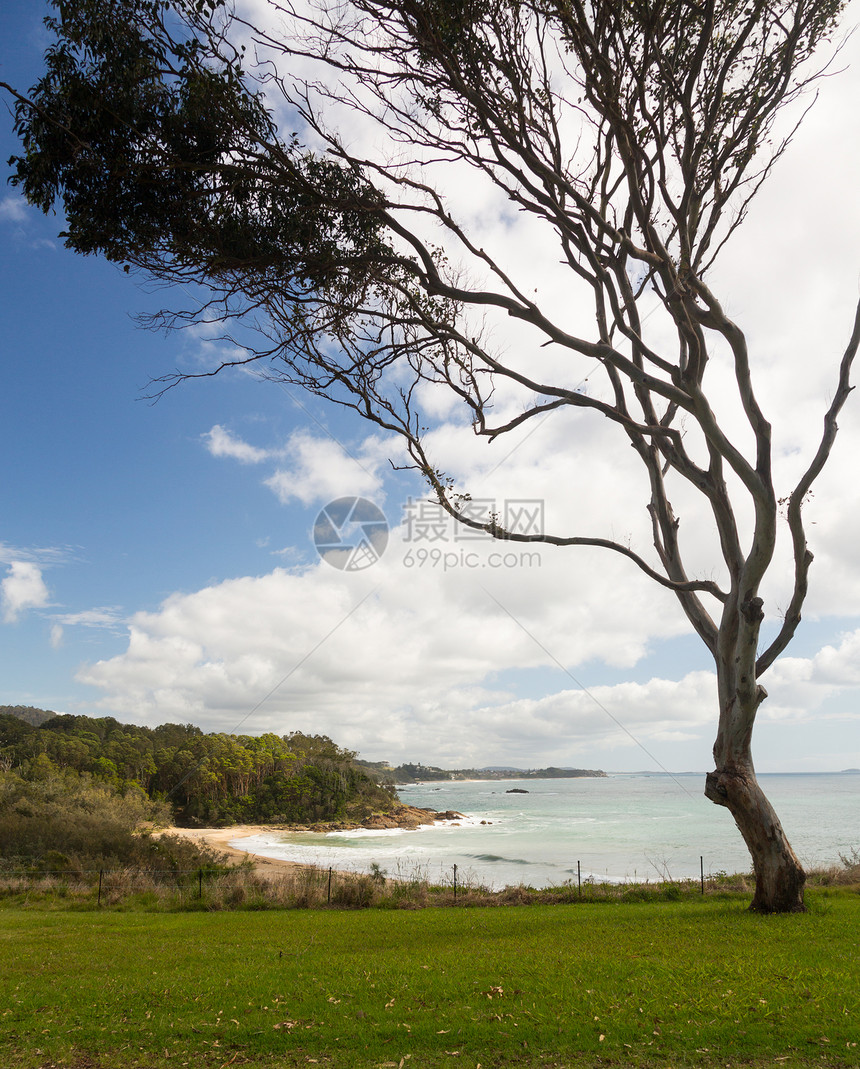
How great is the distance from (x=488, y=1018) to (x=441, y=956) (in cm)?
255

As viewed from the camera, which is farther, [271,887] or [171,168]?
[271,887]

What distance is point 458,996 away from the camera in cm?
656

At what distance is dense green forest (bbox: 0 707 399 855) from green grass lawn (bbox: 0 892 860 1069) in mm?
34192

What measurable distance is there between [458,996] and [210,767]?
58995mm

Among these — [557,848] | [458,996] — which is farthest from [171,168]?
[557,848]

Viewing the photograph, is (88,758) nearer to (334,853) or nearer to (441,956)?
(334,853)

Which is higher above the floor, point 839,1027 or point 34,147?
point 34,147

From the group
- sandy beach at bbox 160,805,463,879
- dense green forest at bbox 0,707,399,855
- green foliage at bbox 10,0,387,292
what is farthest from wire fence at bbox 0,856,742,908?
dense green forest at bbox 0,707,399,855

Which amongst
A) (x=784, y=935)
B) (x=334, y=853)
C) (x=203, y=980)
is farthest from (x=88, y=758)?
(x=784, y=935)

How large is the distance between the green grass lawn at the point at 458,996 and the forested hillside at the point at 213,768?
44855mm

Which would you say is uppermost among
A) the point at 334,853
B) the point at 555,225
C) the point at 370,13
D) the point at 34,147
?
the point at 370,13

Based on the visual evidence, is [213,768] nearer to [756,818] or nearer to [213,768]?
[213,768]

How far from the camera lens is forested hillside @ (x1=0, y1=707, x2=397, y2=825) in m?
50.7

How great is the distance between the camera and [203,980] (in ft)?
24.6
